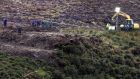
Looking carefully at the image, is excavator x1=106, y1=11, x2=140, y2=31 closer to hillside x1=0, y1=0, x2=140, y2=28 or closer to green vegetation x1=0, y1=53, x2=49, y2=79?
hillside x1=0, y1=0, x2=140, y2=28

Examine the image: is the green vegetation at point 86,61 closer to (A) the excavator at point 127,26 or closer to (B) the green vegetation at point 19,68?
(B) the green vegetation at point 19,68

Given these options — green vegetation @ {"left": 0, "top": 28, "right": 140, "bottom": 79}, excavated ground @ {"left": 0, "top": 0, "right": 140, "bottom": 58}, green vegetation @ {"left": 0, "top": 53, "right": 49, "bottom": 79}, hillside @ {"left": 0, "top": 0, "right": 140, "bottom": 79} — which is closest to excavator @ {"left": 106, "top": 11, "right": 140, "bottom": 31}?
hillside @ {"left": 0, "top": 0, "right": 140, "bottom": 79}

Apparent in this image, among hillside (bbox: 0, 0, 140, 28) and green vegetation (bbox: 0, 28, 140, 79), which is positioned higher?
hillside (bbox: 0, 0, 140, 28)

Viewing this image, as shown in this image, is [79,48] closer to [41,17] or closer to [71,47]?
[71,47]

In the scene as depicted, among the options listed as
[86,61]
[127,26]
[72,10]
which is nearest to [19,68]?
[86,61]

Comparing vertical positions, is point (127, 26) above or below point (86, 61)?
above

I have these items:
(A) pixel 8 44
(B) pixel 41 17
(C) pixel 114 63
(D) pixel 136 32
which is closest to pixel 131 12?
(D) pixel 136 32

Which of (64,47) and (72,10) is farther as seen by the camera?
(72,10)

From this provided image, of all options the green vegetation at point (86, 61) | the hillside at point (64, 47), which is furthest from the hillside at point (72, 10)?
the green vegetation at point (86, 61)

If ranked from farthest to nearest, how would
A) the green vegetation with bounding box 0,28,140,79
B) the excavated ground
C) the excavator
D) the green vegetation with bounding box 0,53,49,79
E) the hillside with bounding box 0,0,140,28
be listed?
1. the hillside with bounding box 0,0,140,28
2. the excavator
3. the excavated ground
4. the green vegetation with bounding box 0,28,140,79
5. the green vegetation with bounding box 0,53,49,79

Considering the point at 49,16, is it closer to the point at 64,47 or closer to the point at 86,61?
the point at 64,47
